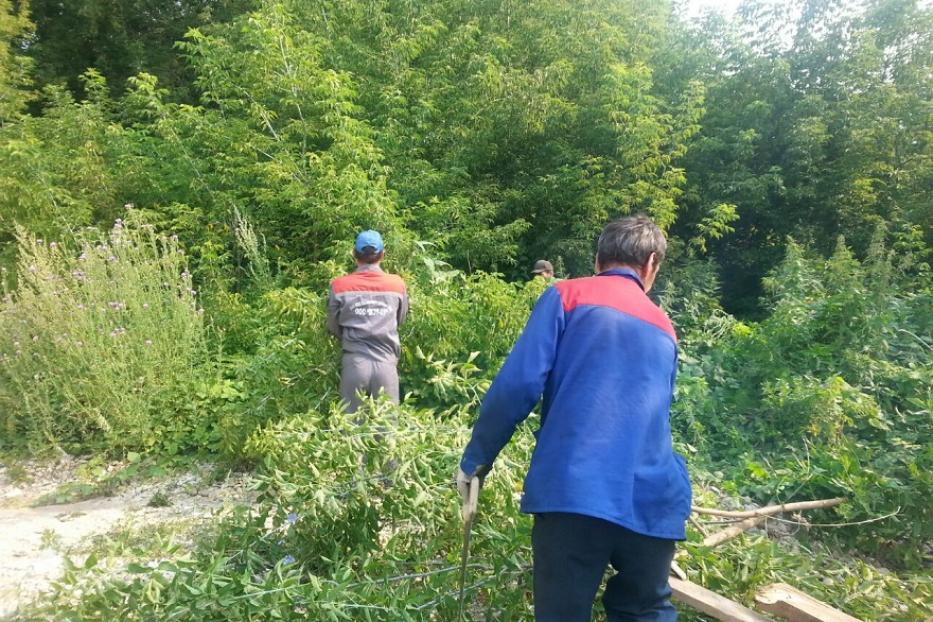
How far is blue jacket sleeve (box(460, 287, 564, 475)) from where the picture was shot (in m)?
1.97

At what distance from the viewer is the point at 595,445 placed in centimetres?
192

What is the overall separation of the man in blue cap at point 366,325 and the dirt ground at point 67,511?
108 cm

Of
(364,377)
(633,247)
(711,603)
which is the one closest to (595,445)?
(633,247)

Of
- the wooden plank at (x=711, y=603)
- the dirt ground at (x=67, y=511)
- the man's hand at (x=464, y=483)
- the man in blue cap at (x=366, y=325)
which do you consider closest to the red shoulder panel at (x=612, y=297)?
the man's hand at (x=464, y=483)

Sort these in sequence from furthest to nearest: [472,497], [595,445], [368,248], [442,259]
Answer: [442,259] < [368,248] < [472,497] < [595,445]

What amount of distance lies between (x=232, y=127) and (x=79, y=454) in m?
4.55

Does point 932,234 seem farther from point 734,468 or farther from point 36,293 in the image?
point 36,293

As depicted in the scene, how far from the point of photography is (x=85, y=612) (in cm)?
Answer: 229

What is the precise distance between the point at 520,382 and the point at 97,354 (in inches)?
165

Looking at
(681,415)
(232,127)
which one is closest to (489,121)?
(232,127)

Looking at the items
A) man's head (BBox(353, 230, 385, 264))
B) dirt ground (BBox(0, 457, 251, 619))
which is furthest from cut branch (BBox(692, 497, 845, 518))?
man's head (BBox(353, 230, 385, 264))

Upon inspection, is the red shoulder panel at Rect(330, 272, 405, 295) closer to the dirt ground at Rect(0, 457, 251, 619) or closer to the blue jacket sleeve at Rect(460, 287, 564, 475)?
the dirt ground at Rect(0, 457, 251, 619)

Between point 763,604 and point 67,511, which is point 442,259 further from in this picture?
point 763,604

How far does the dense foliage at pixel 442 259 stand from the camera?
2797 millimetres
